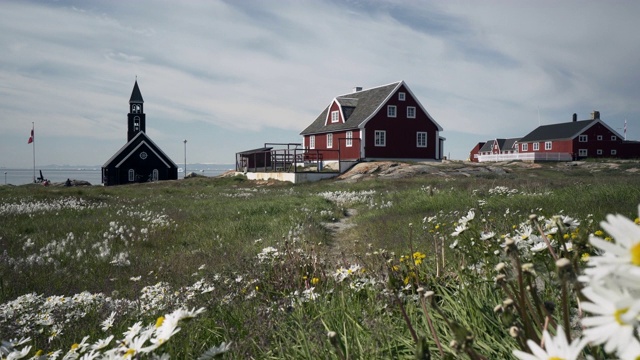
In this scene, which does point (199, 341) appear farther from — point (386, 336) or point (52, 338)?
point (386, 336)

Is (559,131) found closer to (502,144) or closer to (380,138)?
(502,144)

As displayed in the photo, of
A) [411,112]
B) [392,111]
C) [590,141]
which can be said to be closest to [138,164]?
[392,111]

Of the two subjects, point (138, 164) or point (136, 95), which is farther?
point (136, 95)

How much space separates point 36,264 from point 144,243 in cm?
245

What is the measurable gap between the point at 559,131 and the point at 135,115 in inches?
2484

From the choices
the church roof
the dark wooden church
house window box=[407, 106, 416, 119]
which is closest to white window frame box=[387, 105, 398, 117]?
house window box=[407, 106, 416, 119]

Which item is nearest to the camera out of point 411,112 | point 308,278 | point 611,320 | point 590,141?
point 611,320

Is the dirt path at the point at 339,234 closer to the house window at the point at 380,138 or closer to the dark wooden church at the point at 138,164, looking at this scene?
the house window at the point at 380,138

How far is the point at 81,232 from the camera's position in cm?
1191

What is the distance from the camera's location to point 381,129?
4519cm

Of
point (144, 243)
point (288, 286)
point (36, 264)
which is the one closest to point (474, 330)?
point (288, 286)

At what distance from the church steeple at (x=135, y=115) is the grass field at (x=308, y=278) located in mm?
53873

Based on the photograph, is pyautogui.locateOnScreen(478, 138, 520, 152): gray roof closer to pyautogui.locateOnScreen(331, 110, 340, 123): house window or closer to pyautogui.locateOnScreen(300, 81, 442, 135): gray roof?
pyautogui.locateOnScreen(300, 81, 442, 135): gray roof

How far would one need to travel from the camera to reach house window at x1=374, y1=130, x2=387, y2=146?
44969mm
